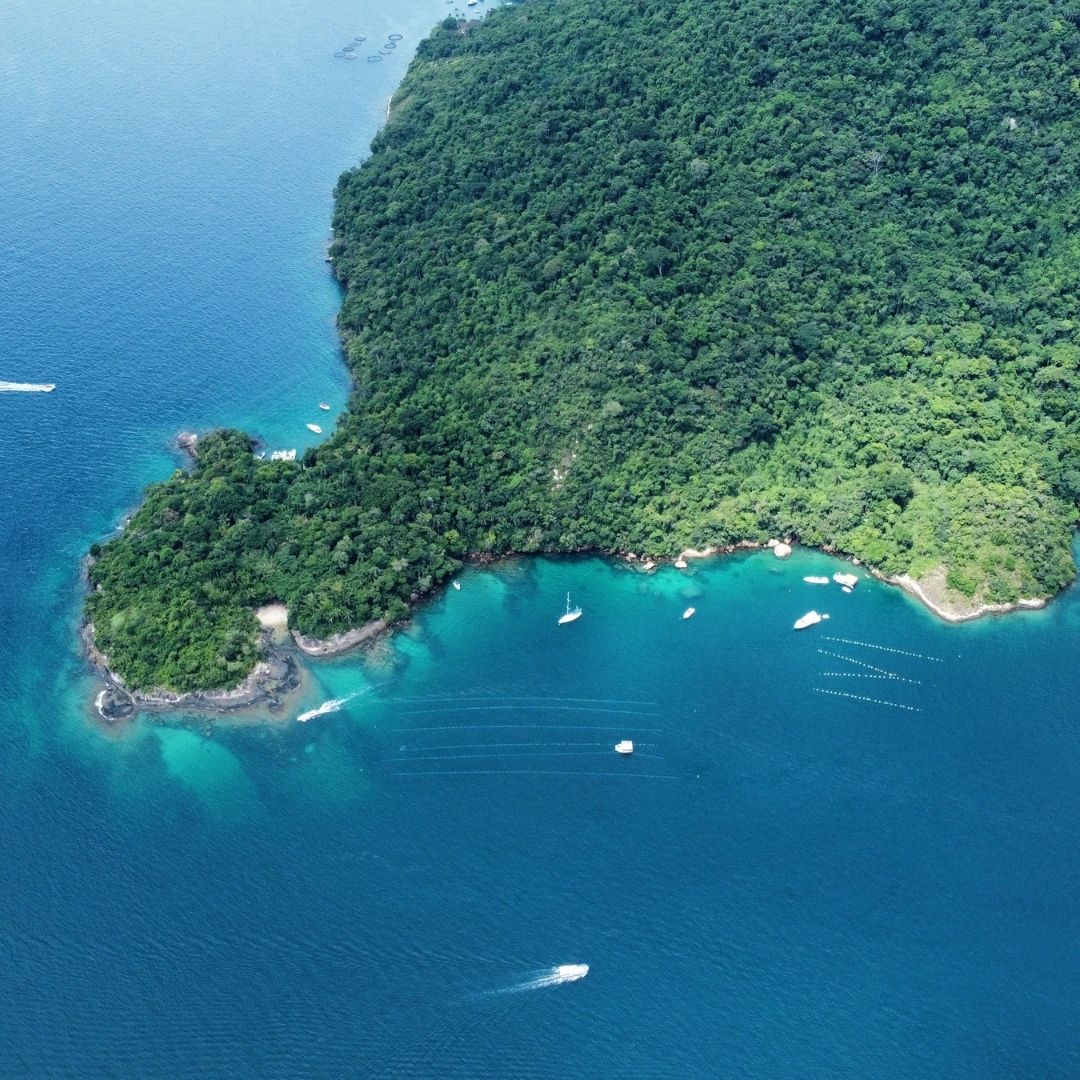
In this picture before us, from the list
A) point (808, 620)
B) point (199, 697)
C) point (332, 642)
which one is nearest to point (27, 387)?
point (199, 697)

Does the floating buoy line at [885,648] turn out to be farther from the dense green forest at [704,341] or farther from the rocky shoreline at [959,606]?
the dense green forest at [704,341]

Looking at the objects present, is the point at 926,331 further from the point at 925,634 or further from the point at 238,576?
the point at 238,576

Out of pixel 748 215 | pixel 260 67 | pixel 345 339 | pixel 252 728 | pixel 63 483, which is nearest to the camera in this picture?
pixel 252 728

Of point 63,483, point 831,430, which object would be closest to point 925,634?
point 831,430

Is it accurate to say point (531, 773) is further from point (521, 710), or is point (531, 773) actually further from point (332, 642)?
point (332, 642)

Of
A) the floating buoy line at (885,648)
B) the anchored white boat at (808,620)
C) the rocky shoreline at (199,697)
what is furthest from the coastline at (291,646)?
the anchored white boat at (808,620)

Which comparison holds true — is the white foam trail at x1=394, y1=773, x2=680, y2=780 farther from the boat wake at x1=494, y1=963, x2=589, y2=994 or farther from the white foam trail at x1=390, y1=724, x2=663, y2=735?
the boat wake at x1=494, y1=963, x2=589, y2=994
